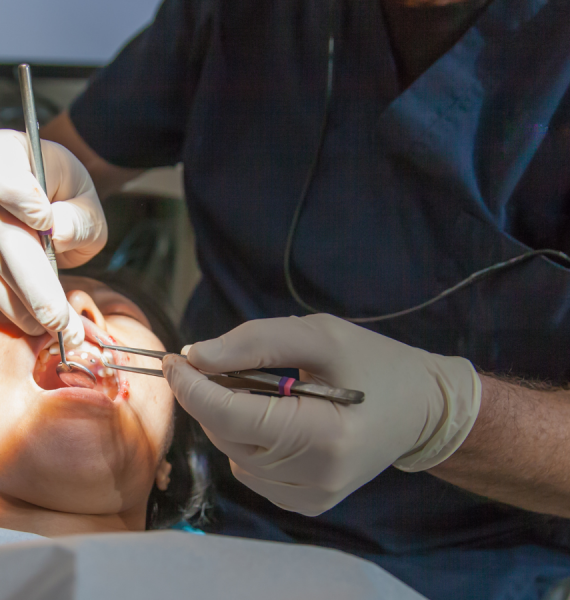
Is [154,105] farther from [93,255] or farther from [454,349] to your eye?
[454,349]

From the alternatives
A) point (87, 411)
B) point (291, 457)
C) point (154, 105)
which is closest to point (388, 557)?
point (291, 457)

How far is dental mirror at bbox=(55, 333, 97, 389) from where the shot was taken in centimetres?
74

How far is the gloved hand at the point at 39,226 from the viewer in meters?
0.62

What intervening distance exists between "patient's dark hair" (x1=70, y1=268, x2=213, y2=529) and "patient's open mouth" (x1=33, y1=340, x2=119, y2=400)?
0.13 meters

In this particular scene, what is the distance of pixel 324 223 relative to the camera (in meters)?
0.86

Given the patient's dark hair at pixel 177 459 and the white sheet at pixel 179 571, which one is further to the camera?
the patient's dark hair at pixel 177 459

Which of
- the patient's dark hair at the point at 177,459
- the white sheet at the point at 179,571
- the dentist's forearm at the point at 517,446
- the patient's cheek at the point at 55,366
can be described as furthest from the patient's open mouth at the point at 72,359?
the dentist's forearm at the point at 517,446

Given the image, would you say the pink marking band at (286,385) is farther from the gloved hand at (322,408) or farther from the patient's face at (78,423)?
the patient's face at (78,423)

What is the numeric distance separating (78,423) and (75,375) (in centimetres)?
8

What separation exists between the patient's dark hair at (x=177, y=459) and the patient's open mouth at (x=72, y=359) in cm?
13

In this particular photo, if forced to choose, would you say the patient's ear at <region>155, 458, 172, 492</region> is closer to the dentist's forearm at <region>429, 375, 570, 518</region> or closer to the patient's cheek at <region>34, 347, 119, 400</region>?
the patient's cheek at <region>34, 347, 119, 400</region>

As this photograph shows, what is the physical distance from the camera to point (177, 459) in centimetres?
91

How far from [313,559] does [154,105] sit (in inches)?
33.2

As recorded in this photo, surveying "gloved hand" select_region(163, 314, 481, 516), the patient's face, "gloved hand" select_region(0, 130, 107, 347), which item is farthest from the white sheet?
"gloved hand" select_region(0, 130, 107, 347)
